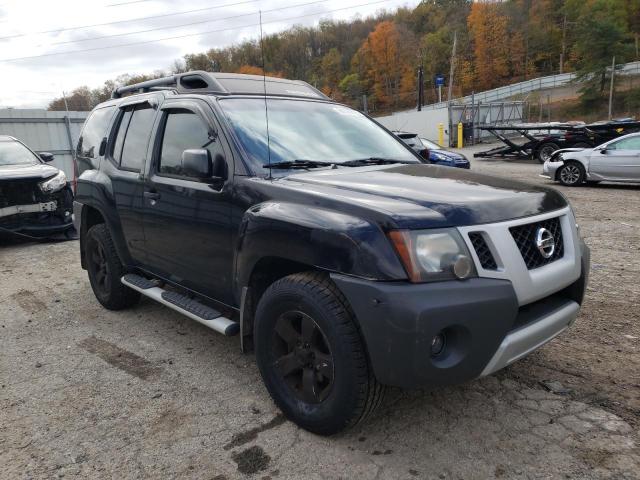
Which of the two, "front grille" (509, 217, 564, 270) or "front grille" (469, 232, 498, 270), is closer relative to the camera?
"front grille" (469, 232, 498, 270)

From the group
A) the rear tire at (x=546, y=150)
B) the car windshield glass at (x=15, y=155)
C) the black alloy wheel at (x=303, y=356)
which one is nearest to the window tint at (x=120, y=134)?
the black alloy wheel at (x=303, y=356)

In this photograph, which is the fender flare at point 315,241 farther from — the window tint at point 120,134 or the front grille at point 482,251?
the window tint at point 120,134

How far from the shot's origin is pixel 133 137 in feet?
13.9

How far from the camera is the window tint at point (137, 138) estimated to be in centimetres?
401

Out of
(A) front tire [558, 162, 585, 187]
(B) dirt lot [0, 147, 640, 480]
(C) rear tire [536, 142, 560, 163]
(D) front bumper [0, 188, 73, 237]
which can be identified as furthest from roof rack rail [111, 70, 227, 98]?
(C) rear tire [536, 142, 560, 163]

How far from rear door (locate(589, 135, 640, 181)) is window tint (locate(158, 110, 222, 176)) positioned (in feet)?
38.2

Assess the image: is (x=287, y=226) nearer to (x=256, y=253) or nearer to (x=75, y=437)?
(x=256, y=253)

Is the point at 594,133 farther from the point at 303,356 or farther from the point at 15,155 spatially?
the point at 303,356

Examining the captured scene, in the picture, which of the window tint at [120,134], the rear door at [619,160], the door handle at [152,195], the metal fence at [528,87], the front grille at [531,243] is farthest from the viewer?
the metal fence at [528,87]

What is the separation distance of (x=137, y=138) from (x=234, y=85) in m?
1.01

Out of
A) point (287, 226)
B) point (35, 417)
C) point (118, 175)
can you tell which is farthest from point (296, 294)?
point (118, 175)

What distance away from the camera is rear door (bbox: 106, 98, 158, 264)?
399cm

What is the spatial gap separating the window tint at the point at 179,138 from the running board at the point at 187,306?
917mm

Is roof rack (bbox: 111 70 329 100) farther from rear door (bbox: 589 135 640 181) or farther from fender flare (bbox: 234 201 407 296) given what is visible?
rear door (bbox: 589 135 640 181)
